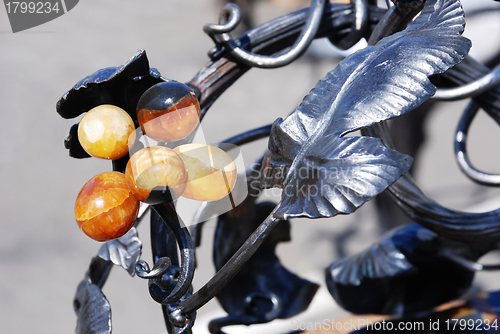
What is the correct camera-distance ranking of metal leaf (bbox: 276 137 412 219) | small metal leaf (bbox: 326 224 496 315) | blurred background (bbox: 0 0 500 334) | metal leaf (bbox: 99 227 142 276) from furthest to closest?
blurred background (bbox: 0 0 500 334)
small metal leaf (bbox: 326 224 496 315)
metal leaf (bbox: 99 227 142 276)
metal leaf (bbox: 276 137 412 219)

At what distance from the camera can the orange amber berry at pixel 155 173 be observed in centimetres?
23

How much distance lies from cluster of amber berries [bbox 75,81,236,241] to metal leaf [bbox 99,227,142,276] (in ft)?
0.31

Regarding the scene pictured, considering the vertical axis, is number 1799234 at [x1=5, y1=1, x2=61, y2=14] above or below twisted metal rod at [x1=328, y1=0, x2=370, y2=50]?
above

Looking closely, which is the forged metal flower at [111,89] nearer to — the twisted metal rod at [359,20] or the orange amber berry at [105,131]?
the orange amber berry at [105,131]

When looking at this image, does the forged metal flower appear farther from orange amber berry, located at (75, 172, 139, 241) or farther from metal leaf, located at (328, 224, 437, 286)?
metal leaf, located at (328, 224, 437, 286)

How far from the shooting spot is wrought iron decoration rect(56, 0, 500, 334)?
24 cm

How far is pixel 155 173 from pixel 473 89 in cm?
27

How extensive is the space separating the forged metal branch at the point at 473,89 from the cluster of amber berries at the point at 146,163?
8.4 inches

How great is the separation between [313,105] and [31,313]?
0.94m

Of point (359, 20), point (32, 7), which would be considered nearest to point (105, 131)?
point (359, 20)

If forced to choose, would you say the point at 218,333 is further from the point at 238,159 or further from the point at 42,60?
the point at 42,60

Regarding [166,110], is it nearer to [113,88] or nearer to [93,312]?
[113,88]

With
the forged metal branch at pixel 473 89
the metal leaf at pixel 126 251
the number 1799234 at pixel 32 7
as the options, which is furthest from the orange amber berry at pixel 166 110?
the number 1799234 at pixel 32 7

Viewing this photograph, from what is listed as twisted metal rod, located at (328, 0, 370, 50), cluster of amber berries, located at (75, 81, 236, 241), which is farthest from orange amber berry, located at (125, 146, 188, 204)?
twisted metal rod, located at (328, 0, 370, 50)
